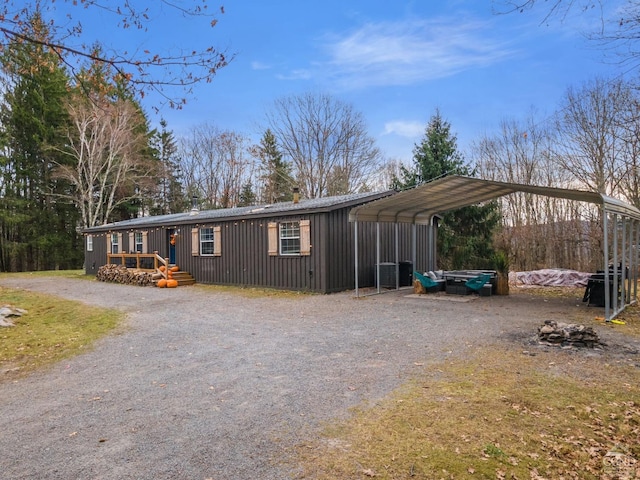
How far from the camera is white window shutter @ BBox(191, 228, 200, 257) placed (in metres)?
14.9

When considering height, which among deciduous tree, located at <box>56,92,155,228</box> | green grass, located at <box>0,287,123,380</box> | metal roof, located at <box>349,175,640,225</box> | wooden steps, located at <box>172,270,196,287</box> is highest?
deciduous tree, located at <box>56,92,155,228</box>

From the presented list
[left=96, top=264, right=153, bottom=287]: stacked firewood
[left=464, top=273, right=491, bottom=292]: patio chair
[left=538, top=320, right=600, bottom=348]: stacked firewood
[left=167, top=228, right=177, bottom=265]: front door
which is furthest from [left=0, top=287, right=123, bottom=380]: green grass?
[left=464, top=273, right=491, bottom=292]: patio chair

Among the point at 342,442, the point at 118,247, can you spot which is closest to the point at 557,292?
the point at 342,442

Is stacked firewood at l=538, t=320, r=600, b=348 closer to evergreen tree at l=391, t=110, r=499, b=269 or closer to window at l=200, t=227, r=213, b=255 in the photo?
evergreen tree at l=391, t=110, r=499, b=269

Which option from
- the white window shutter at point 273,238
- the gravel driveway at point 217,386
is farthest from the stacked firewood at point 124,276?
the gravel driveway at point 217,386

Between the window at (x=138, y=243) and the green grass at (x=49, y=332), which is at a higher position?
the window at (x=138, y=243)

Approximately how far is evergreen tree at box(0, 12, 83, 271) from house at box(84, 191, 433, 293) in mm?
13076

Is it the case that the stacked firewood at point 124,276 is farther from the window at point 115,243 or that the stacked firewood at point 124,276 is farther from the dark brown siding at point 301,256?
the window at point 115,243

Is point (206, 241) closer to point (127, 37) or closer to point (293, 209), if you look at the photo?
point (293, 209)

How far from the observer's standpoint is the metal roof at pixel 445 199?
25.1ft

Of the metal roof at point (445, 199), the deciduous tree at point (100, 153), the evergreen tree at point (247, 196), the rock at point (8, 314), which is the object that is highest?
the deciduous tree at point (100, 153)

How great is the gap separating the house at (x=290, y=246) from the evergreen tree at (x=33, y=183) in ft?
42.9

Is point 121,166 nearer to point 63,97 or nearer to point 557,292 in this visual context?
point 63,97

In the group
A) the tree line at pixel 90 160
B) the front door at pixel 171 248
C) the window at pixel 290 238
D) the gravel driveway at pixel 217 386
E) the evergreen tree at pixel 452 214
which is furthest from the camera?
the tree line at pixel 90 160
